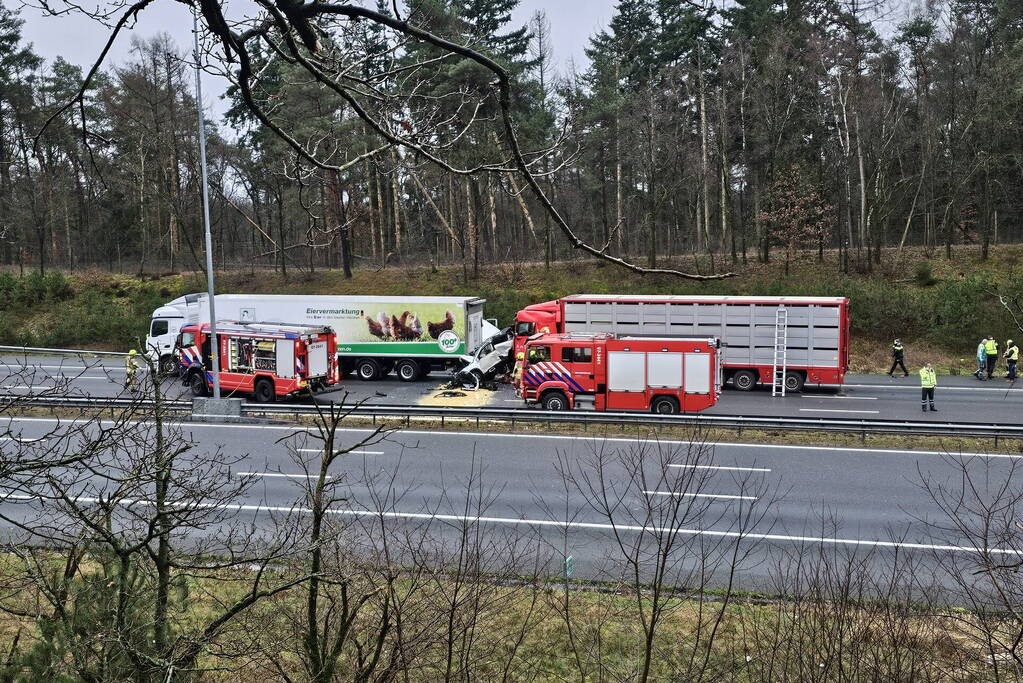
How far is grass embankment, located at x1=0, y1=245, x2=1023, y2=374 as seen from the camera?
3291 centimetres

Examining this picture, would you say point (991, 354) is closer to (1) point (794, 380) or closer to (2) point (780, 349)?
(1) point (794, 380)

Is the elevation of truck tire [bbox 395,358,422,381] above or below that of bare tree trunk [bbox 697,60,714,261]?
below

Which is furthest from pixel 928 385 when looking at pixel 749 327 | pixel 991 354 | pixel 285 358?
pixel 285 358

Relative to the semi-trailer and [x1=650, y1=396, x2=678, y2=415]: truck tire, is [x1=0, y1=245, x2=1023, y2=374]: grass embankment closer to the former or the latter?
the semi-trailer

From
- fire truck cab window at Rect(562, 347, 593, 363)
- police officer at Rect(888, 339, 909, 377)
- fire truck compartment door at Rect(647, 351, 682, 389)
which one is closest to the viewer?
fire truck compartment door at Rect(647, 351, 682, 389)

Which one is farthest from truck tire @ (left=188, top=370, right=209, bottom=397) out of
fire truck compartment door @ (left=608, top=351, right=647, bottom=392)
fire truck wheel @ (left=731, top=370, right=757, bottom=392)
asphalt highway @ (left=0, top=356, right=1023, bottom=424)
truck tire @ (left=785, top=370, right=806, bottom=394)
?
truck tire @ (left=785, top=370, right=806, bottom=394)

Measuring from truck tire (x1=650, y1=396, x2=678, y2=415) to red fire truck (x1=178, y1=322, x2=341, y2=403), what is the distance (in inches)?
389

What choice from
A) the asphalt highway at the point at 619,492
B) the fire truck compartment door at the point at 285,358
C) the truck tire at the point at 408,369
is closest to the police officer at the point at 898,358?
the asphalt highway at the point at 619,492

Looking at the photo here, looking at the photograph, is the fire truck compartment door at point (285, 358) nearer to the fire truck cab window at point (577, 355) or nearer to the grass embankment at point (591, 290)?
the fire truck cab window at point (577, 355)

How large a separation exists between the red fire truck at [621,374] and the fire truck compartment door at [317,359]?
6.59m

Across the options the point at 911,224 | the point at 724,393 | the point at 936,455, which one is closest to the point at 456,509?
the point at 936,455

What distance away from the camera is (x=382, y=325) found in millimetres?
29266

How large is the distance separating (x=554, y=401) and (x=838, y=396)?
9488mm

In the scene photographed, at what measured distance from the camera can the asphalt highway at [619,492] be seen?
11.9 m
